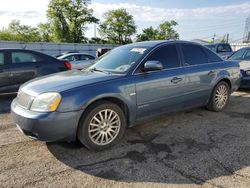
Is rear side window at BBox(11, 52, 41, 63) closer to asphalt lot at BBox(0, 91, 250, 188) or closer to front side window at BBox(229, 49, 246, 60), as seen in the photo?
asphalt lot at BBox(0, 91, 250, 188)

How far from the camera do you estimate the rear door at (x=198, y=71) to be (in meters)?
4.66

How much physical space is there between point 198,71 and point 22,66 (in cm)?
456

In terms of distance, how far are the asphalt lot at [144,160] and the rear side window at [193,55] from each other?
1.23 m

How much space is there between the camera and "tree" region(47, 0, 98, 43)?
52.5 m

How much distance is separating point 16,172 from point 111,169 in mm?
1160

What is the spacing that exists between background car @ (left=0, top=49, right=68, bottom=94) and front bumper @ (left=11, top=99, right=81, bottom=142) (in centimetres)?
355

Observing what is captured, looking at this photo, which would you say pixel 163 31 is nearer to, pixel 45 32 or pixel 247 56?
pixel 45 32

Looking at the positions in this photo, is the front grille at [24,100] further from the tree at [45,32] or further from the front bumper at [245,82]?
the tree at [45,32]

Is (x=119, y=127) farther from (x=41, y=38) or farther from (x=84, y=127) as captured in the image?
(x=41, y=38)

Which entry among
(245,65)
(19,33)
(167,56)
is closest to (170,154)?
(167,56)

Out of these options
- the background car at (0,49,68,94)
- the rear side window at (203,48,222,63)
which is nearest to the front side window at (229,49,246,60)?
the rear side window at (203,48,222,63)

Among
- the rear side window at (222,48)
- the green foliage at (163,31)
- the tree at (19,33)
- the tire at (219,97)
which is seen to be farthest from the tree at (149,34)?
the tire at (219,97)

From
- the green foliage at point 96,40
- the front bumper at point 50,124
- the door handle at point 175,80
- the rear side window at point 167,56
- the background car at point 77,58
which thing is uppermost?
the green foliage at point 96,40

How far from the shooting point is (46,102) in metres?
3.20
